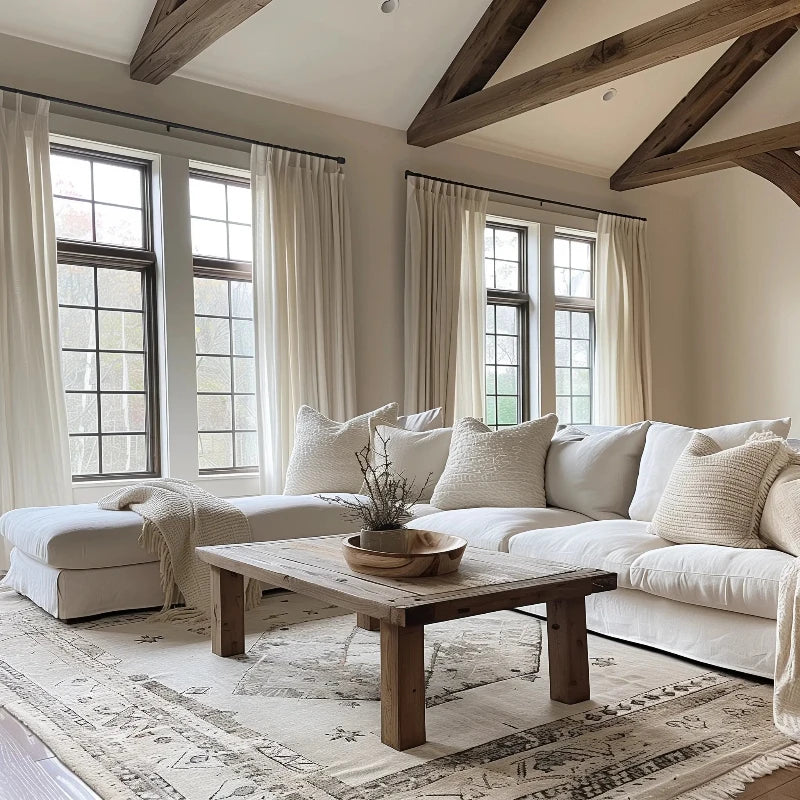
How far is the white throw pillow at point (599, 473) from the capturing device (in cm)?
410

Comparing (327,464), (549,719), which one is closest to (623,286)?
(327,464)

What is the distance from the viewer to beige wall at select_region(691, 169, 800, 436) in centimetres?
770

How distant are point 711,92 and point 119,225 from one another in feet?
16.1

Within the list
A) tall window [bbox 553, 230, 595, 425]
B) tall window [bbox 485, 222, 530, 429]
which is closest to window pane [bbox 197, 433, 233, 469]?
tall window [bbox 485, 222, 530, 429]

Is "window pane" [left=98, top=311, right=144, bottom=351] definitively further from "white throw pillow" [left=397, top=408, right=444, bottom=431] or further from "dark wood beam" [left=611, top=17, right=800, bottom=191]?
"dark wood beam" [left=611, top=17, right=800, bottom=191]

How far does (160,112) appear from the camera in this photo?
538 centimetres

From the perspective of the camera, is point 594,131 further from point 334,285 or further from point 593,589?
point 593,589

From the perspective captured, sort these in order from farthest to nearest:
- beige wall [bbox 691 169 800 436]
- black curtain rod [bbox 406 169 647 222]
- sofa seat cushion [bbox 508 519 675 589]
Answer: beige wall [bbox 691 169 800 436], black curtain rod [bbox 406 169 647 222], sofa seat cushion [bbox 508 519 675 589]

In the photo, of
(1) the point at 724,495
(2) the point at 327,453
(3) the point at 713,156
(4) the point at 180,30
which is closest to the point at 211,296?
(2) the point at 327,453

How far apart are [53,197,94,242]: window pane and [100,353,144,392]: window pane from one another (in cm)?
72

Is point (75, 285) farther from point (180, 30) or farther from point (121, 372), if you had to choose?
point (180, 30)

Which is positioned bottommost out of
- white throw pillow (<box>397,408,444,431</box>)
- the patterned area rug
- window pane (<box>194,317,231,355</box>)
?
the patterned area rug

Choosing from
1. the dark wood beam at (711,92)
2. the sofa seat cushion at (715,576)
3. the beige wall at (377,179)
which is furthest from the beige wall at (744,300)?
the sofa seat cushion at (715,576)

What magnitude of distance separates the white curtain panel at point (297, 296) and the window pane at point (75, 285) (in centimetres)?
101
